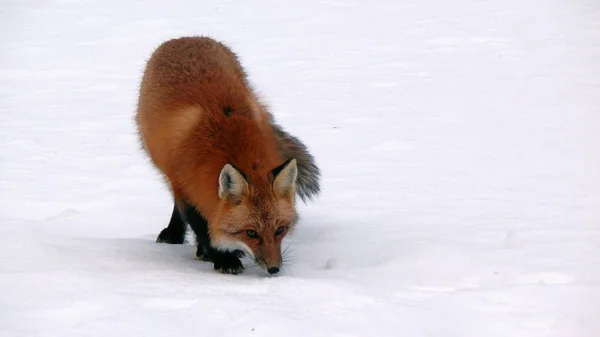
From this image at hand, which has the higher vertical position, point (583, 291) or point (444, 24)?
point (583, 291)

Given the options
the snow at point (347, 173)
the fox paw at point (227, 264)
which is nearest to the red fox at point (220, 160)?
the fox paw at point (227, 264)

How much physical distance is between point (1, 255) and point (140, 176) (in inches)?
149

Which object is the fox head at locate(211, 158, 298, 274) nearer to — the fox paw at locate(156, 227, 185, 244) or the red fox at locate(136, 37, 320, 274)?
the red fox at locate(136, 37, 320, 274)

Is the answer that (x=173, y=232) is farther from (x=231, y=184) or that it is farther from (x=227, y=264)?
(x=231, y=184)

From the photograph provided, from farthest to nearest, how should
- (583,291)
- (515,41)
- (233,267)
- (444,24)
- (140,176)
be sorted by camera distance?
(444,24) < (515,41) < (140,176) < (233,267) < (583,291)

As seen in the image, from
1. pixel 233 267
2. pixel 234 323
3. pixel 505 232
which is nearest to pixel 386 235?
pixel 505 232

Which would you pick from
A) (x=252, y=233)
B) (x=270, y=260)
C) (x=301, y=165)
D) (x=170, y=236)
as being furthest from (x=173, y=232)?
(x=270, y=260)

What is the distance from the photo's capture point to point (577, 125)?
9.12m

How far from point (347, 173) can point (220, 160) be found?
3248 mm

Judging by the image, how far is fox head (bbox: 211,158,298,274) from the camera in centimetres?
506

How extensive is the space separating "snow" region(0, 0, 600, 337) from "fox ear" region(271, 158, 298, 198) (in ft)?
2.08

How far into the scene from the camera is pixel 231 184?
16.6 ft

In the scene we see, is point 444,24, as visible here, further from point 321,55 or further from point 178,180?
point 178,180

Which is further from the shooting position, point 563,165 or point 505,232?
point 563,165
